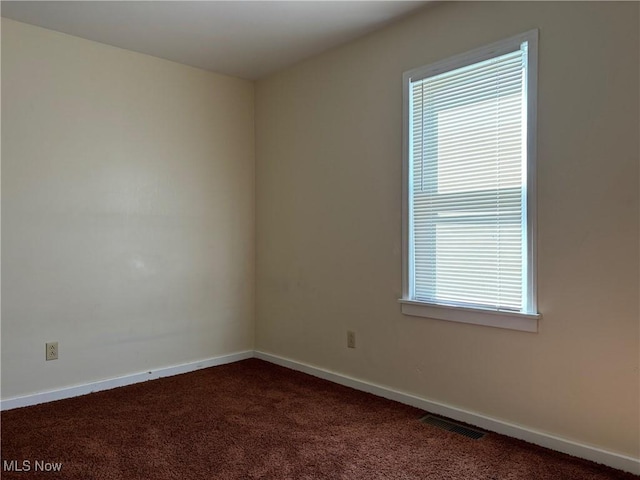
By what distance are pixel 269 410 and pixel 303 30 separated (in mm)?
2513

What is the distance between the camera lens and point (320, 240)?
3670 millimetres

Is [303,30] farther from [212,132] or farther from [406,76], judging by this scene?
[212,132]

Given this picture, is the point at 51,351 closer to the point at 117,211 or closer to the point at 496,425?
the point at 117,211

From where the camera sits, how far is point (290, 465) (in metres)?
2.26

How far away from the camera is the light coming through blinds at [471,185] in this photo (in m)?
2.52

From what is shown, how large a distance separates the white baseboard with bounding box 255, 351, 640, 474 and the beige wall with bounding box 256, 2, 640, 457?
41 millimetres

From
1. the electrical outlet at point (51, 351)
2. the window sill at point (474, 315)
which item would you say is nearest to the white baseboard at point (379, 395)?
the electrical outlet at point (51, 351)

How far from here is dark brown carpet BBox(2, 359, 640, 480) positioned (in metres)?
2.19

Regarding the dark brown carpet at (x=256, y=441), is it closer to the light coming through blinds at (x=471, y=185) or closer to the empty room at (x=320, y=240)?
the empty room at (x=320, y=240)

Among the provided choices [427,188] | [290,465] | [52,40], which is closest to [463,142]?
[427,188]

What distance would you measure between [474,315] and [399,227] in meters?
0.74

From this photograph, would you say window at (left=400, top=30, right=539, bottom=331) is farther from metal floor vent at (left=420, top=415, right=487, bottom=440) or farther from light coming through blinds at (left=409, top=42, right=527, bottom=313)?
metal floor vent at (left=420, top=415, right=487, bottom=440)

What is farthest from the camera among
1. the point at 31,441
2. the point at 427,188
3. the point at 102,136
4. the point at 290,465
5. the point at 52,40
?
the point at 102,136

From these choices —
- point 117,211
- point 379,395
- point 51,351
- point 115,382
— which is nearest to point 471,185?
point 379,395
